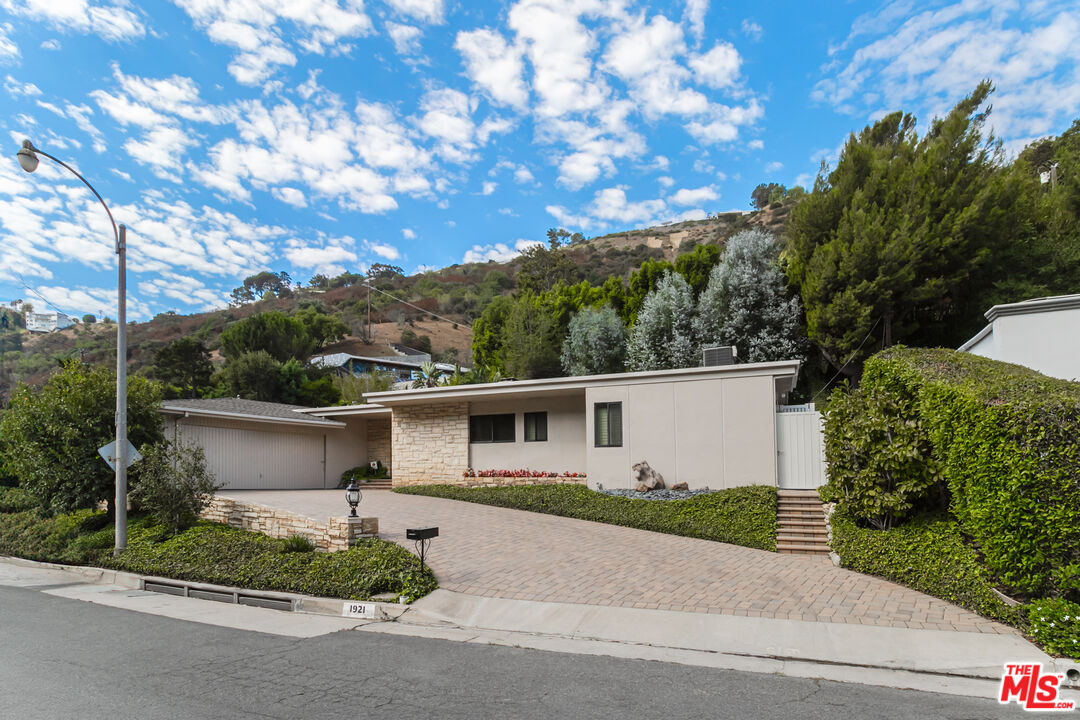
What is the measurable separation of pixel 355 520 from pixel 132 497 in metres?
6.52

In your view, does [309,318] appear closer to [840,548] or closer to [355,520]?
[355,520]

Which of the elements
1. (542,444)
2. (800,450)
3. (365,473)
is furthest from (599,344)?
(800,450)

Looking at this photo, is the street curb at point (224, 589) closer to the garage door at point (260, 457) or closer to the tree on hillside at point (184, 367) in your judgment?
the garage door at point (260, 457)

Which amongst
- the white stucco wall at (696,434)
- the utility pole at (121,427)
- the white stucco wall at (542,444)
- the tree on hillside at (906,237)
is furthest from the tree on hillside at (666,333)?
the utility pole at (121,427)

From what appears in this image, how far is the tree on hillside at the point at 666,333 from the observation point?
23.6 m

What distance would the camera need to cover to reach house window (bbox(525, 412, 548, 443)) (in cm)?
1831

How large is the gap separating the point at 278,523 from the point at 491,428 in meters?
7.63

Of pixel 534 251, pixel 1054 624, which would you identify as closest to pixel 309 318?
pixel 534 251

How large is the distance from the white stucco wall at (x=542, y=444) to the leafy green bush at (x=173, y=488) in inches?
316

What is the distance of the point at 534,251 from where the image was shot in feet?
149

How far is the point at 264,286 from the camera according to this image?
98.0m

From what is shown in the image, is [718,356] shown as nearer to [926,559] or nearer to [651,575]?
[651,575]

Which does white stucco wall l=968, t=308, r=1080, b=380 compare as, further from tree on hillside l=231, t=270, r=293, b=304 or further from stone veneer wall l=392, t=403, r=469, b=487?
tree on hillside l=231, t=270, r=293, b=304

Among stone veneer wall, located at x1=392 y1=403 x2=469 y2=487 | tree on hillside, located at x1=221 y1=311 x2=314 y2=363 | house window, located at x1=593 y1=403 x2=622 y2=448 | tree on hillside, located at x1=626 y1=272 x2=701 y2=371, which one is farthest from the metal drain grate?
tree on hillside, located at x1=221 y1=311 x2=314 y2=363
